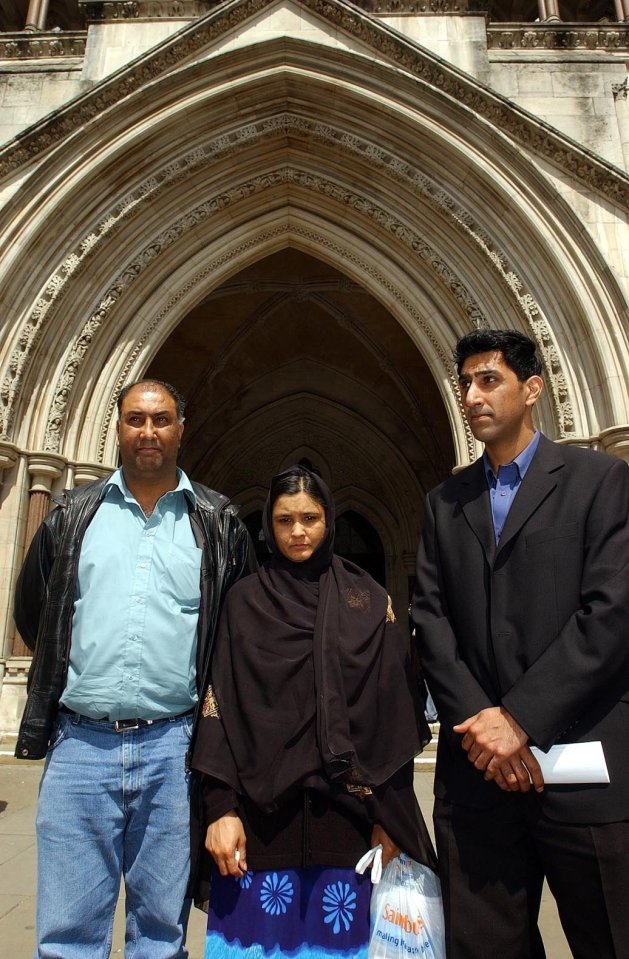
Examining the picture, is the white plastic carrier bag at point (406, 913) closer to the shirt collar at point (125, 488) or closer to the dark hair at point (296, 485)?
the dark hair at point (296, 485)

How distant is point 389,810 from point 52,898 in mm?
909

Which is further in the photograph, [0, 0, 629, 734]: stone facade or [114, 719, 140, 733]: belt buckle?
[0, 0, 629, 734]: stone facade

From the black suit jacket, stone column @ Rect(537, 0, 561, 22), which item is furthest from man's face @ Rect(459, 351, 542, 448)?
stone column @ Rect(537, 0, 561, 22)

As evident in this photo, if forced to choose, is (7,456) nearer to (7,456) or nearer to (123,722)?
(7,456)

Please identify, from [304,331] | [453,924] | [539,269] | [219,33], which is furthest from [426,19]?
[453,924]

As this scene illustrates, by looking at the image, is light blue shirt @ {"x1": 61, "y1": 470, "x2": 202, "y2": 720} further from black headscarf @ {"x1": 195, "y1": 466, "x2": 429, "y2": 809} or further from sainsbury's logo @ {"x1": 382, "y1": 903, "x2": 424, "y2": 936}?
sainsbury's logo @ {"x1": 382, "y1": 903, "x2": 424, "y2": 936}

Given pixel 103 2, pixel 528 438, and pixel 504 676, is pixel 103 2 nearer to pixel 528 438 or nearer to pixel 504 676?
pixel 528 438

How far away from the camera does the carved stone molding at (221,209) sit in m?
6.99

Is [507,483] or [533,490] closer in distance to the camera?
[533,490]

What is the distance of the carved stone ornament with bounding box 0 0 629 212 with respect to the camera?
22.6ft

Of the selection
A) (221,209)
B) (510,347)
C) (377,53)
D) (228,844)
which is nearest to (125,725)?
(228,844)

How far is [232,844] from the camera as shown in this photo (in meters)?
1.70

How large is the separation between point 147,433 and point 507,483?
1.10 m

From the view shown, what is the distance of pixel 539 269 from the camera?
7.03 metres
